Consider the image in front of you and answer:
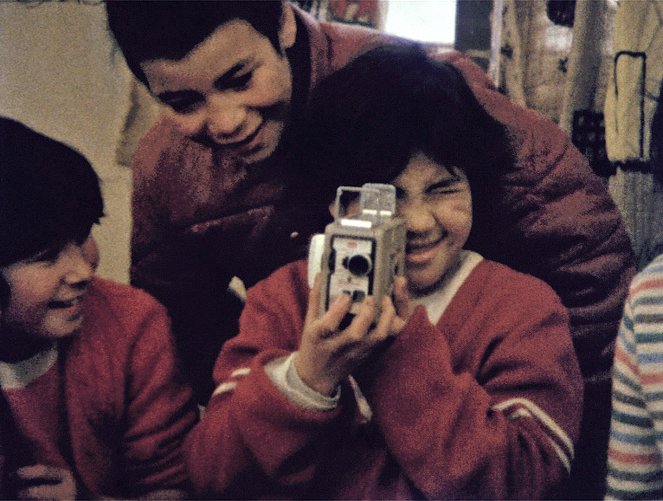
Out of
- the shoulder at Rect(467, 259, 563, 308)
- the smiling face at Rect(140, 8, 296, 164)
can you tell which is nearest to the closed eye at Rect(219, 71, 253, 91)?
the smiling face at Rect(140, 8, 296, 164)

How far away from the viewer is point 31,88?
32.1 inches

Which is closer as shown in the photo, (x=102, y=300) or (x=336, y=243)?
(x=336, y=243)

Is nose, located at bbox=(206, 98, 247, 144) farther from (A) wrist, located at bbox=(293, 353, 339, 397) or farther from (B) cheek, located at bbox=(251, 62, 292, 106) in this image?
(A) wrist, located at bbox=(293, 353, 339, 397)

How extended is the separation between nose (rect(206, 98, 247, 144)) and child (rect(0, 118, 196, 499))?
0.15 meters

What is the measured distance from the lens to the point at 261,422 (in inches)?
27.7

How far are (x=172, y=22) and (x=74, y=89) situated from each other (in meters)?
0.15

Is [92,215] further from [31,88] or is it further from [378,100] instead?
[378,100]

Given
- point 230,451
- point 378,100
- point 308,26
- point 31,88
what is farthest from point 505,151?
point 31,88

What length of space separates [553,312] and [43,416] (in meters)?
0.57

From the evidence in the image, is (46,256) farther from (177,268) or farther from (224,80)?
(224,80)

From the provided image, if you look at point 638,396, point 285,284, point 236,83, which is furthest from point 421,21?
point 638,396

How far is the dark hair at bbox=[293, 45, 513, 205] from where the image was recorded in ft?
2.43

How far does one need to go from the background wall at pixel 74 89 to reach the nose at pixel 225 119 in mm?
105

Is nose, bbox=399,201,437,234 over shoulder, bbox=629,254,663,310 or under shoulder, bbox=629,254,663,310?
over
